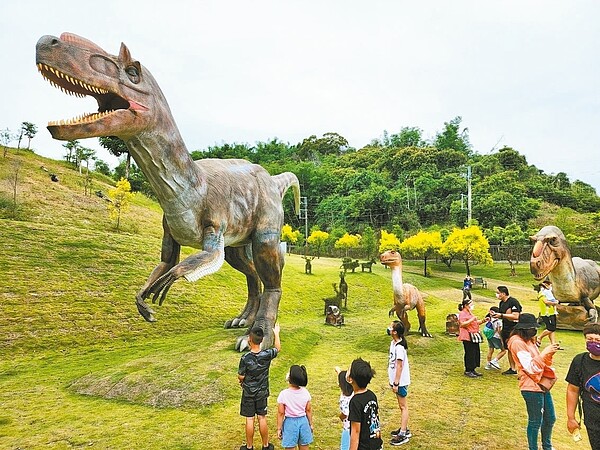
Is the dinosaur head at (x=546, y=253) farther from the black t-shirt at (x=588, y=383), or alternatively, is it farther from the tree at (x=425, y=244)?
the tree at (x=425, y=244)

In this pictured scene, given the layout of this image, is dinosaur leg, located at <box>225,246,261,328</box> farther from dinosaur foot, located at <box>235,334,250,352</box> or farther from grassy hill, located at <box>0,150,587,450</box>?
dinosaur foot, located at <box>235,334,250,352</box>

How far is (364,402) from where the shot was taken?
270cm

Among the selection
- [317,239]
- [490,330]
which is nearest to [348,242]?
[317,239]

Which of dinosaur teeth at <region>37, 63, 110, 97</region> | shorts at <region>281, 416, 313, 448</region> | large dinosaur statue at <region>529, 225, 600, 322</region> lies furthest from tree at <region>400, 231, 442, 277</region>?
dinosaur teeth at <region>37, 63, 110, 97</region>

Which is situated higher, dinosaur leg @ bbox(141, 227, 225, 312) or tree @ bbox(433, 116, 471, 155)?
tree @ bbox(433, 116, 471, 155)

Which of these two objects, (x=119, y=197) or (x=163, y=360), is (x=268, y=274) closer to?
(x=163, y=360)

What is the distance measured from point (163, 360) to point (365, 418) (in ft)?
13.5

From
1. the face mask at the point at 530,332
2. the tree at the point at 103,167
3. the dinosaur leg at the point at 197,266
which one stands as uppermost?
the tree at the point at 103,167

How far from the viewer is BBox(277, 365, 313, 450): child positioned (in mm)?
3225

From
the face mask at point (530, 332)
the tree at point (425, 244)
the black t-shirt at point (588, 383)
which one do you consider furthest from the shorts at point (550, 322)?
the tree at point (425, 244)

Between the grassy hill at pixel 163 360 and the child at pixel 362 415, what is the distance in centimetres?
143

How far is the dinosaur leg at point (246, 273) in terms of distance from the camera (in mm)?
7466

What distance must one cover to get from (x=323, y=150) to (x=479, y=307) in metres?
61.0

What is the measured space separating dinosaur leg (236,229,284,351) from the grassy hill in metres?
0.57
